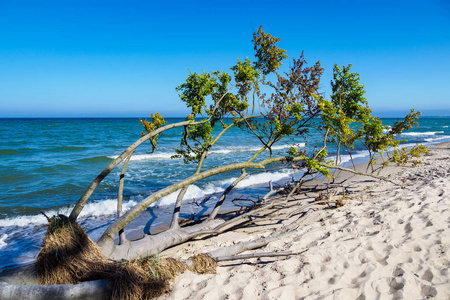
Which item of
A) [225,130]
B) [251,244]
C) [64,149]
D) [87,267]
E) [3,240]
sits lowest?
[3,240]

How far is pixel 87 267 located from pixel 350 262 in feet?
10.7

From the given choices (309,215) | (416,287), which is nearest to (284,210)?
(309,215)

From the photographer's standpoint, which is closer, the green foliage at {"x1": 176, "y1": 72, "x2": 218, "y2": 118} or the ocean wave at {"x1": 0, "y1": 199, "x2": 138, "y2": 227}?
the green foliage at {"x1": 176, "y1": 72, "x2": 218, "y2": 118}

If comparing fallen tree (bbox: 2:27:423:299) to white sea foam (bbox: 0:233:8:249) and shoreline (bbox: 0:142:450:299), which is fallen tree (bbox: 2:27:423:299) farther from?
white sea foam (bbox: 0:233:8:249)

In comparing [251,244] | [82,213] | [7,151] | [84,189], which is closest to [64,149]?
[7,151]

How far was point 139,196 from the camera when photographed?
9.84 metres

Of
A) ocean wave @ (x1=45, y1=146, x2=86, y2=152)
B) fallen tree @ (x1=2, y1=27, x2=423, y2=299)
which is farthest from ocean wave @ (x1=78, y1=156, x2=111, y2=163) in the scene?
fallen tree @ (x1=2, y1=27, x2=423, y2=299)

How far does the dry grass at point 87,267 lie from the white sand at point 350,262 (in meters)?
0.28

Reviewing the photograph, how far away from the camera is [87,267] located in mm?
3244

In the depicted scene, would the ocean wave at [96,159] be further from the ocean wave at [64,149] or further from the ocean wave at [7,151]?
the ocean wave at [7,151]

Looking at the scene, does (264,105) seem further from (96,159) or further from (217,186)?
(96,159)

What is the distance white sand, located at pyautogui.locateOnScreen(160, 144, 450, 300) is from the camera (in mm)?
3074

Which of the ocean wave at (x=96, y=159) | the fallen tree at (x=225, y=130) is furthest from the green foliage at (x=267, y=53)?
the ocean wave at (x=96, y=159)

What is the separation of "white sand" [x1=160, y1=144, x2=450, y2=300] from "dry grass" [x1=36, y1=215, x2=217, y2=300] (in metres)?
0.28
